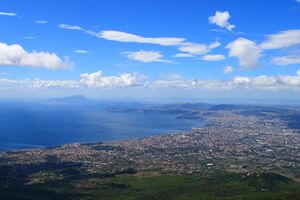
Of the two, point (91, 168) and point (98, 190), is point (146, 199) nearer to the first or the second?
point (98, 190)

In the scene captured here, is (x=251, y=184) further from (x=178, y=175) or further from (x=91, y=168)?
(x=91, y=168)

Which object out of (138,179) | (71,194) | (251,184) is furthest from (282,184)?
(71,194)

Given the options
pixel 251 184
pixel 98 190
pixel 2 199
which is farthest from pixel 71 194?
pixel 251 184

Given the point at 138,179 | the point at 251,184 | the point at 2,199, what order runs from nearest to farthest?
the point at 2,199 < the point at 251,184 < the point at 138,179

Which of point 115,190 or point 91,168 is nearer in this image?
point 115,190

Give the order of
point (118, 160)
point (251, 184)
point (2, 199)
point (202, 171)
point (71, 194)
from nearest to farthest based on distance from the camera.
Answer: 1. point (2, 199)
2. point (71, 194)
3. point (251, 184)
4. point (202, 171)
5. point (118, 160)

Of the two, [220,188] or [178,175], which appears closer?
[220,188]

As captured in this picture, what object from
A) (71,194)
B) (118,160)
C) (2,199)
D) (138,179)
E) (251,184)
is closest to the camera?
(2,199)
